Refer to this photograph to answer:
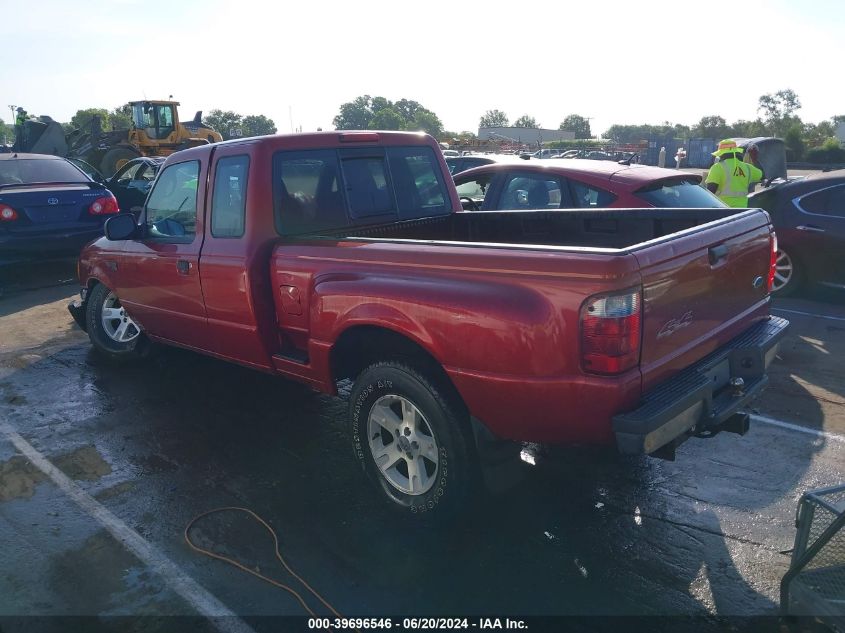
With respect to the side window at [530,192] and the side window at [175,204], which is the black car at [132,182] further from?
the side window at [530,192]

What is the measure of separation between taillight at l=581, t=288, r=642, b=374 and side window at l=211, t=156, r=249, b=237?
7.92ft

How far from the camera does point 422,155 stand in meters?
5.21

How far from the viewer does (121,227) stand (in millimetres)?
5152

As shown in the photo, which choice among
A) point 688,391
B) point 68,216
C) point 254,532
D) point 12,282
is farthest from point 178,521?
point 12,282

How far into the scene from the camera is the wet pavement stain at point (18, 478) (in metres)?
4.08

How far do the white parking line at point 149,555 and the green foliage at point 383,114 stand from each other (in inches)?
3419

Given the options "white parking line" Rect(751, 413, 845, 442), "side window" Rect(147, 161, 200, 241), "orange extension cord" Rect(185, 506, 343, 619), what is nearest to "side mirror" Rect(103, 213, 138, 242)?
"side window" Rect(147, 161, 200, 241)

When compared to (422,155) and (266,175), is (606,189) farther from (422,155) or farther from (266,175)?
(266,175)

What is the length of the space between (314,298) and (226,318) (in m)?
0.96

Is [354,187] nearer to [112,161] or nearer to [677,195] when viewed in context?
[677,195]

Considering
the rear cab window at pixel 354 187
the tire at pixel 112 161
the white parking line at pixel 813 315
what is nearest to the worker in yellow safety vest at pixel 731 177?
the white parking line at pixel 813 315

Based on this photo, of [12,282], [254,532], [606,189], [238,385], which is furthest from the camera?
[12,282]

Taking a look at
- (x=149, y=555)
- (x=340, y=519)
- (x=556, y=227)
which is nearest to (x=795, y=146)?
(x=556, y=227)

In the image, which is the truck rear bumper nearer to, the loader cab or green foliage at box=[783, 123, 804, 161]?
the loader cab
